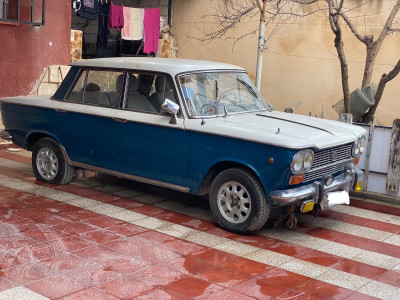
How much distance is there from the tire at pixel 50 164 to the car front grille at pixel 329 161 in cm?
355

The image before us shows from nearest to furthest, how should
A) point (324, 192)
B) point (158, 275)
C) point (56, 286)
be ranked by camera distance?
point (56, 286) → point (158, 275) → point (324, 192)

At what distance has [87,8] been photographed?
13.8 m

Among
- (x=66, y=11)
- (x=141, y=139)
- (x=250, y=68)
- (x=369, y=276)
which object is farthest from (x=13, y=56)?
(x=369, y=276)

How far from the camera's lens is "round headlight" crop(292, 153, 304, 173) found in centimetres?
599

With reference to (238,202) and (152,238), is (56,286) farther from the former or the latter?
(238,202)

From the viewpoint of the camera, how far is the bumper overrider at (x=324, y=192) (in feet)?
19.9

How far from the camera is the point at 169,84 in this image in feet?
23.0

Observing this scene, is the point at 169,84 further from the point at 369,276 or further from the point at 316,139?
the point at 369,276

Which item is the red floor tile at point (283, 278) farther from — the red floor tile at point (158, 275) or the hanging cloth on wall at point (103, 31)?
the hanging cloth on wall at point (103, 31)

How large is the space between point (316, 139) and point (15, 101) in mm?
4493

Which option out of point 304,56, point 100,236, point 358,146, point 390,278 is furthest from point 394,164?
point 304,56

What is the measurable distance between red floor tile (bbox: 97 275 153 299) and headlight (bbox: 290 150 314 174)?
1994mm

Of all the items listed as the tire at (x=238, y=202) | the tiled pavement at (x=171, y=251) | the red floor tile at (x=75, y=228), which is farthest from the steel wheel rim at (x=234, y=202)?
the red floor tile at (x=75, y=228)

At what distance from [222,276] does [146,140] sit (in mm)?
2335
